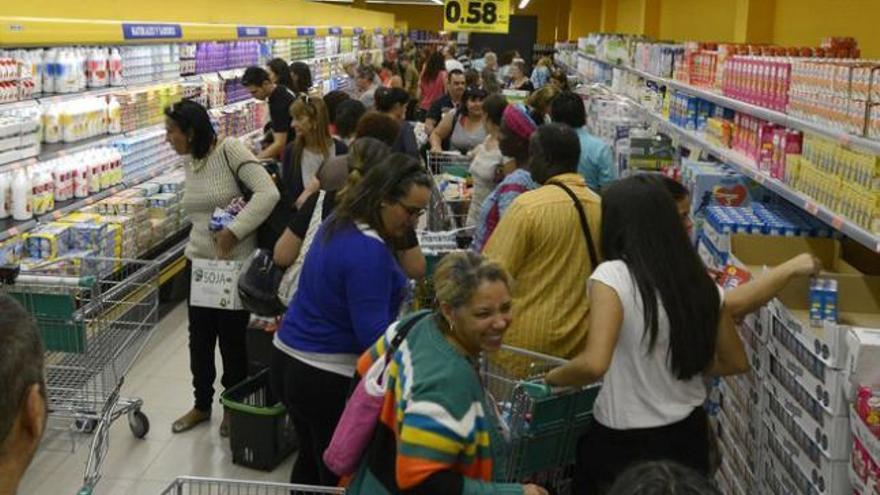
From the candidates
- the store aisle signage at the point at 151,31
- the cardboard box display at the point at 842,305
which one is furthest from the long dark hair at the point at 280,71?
the cardboard box display at the point at 842,305

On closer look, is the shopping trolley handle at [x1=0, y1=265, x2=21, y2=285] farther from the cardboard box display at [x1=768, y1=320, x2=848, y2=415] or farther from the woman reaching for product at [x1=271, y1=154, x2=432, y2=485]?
the cardboard box display at [x1=768, y1=320, x2=848, y2=415]

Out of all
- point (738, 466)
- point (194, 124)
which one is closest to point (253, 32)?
point (194, 124)

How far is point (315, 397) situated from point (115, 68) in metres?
4.36

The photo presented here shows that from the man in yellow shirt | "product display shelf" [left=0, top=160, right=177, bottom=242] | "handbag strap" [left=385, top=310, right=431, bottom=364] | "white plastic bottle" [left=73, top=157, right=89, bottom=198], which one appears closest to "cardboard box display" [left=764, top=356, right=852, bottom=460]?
the man in yellow shirt

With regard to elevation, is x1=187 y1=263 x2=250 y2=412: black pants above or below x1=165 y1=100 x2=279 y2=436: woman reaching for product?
below

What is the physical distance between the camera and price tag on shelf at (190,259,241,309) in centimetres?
495

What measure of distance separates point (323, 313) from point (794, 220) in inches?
→ 84.5

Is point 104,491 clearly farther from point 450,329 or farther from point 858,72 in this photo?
point 858,72

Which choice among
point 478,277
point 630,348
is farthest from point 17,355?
point 630,348

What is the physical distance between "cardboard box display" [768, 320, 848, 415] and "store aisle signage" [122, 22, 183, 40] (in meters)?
5.16

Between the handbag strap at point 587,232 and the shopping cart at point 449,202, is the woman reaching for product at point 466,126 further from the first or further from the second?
the handbag strap at point 587,232

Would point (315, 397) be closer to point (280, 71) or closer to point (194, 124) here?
point (194, 124)

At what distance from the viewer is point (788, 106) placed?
4.52m

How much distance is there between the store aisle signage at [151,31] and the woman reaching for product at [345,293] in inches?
163
